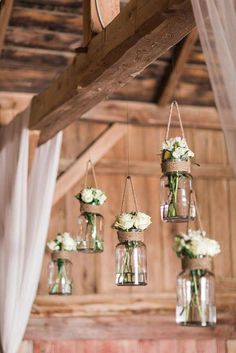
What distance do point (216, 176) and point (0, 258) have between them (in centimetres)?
265

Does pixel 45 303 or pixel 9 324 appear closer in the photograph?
pixel 9 324

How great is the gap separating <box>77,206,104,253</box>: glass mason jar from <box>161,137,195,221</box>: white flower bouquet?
110cm

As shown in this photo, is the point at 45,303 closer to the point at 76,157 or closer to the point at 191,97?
the point at 76,157

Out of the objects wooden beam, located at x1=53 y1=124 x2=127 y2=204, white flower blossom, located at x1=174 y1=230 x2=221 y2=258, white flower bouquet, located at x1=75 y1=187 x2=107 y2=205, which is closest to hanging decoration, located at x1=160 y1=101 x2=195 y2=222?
white flower blossom, located at x1=174 y1=230 x2=221 y2=258

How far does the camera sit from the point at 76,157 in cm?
732

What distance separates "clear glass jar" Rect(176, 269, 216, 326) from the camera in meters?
3.87

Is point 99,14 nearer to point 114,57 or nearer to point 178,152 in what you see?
point 114,57

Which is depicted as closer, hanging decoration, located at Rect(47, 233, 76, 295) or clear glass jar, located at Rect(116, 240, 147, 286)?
clear glass jar, located at Rect(116, 240, 147, 286)

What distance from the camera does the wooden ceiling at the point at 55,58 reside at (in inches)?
258

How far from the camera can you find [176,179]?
4.39 meters

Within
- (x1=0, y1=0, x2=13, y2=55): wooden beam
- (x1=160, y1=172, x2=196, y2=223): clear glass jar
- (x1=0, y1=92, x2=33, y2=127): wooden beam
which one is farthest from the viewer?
(x1=0, y1=92, x2=33, y2=127): wooden beam

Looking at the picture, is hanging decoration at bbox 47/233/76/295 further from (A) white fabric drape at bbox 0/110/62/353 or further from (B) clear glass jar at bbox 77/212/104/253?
(B) clear glass jar at bbox 77/212/104/253

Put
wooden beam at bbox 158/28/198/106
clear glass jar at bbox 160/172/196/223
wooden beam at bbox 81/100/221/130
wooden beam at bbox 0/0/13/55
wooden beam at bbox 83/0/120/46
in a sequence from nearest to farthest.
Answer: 1. clear glass jar at bbox 160/172/196/223
2. wooden beam at bbox 83/0/120/46
3. wooden beam at bbox 0/0/13/55
4. wooden beam at bbox 158/28/198/106
5. wooden beam at bbox 81/100/221/130

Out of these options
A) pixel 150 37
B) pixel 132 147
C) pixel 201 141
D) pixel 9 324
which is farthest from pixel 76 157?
pixel 150 37
